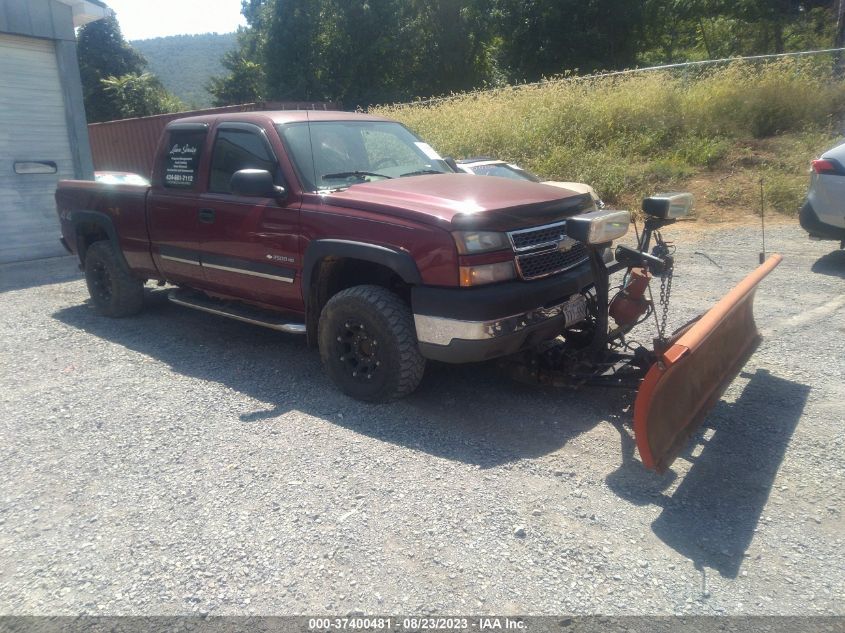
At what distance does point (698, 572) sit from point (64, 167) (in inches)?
463

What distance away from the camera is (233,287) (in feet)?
18.5

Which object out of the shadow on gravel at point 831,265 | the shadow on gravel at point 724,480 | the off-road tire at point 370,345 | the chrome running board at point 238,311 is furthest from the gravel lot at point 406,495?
the shadow on gravel at point 831,265

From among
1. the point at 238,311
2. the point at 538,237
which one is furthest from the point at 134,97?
the point at 538,237

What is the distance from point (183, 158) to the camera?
19.6 feet

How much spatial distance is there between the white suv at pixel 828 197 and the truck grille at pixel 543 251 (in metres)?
4.62

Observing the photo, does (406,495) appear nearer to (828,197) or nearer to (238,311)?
(238,311)

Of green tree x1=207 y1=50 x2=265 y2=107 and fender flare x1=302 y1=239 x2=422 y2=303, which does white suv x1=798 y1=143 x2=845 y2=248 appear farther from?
green tree x1=207 y1=50 x2=265 y2=107

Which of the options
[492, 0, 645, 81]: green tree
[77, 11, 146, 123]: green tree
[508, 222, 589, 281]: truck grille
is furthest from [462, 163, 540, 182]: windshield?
[77, 11, 146, 123]: green tree

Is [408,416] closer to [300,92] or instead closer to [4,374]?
[4,374]

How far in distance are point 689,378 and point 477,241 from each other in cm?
143

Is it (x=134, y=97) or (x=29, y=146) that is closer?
(x=29, y=146)

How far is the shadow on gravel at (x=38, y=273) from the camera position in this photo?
9.39m

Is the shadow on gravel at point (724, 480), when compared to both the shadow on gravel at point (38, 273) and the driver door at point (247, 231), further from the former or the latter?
the shadow on gravel at point (38, 273)

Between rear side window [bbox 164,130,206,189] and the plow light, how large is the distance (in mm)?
3403
